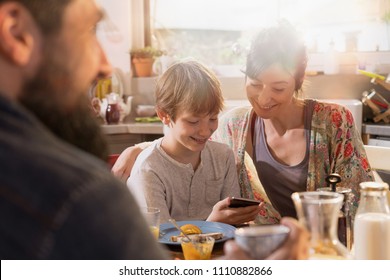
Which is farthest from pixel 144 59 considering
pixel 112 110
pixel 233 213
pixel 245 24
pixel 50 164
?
pixel 50 164

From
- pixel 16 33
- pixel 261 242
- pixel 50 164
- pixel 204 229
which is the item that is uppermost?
pixel 16 33

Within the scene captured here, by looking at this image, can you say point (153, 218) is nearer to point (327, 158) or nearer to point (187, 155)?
point (187, 155)

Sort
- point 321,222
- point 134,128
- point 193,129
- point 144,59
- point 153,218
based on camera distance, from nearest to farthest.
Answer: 1. point 321,222
2. point 153,218
3. point 193,129
4. point 134,128
5. point 144,59

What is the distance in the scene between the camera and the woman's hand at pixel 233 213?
162 centimetres

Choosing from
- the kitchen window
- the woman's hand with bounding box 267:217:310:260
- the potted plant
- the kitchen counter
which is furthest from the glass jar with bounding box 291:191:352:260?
the potted plant

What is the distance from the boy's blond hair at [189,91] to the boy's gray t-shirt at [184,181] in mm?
152

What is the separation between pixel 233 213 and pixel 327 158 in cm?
63

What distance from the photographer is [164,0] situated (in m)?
4.83

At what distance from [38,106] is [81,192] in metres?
0.14

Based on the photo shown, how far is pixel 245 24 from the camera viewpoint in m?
4.77

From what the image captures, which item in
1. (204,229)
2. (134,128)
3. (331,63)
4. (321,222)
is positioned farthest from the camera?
(331,63)

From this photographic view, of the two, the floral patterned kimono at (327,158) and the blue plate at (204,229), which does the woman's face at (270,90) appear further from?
the blue plate at (204,229)
